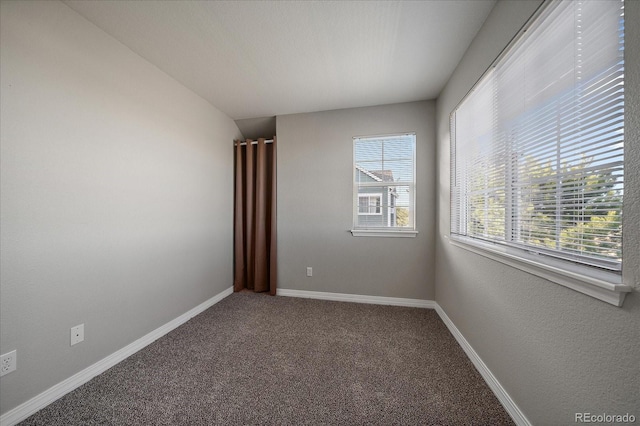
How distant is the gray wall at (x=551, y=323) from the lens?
73 cm

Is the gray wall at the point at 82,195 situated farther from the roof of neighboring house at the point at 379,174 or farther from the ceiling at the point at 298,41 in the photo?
the roof of neighboring house at the point at 379,174

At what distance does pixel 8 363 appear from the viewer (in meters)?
1.25

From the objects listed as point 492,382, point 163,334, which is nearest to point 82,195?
point 163,334

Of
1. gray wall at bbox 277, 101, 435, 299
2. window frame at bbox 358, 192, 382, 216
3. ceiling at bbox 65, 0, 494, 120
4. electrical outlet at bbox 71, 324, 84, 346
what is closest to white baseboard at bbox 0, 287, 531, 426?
gray wall at bbox 277, 101, 435, 299

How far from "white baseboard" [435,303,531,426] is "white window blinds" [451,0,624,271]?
87 cm

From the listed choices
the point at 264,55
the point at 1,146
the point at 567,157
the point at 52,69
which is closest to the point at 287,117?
the point at 264,55

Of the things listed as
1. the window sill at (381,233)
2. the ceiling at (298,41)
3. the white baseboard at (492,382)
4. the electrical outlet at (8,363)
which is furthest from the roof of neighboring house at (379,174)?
the electrical outlet at (8,363)

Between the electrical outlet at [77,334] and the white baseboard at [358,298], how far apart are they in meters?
1.97

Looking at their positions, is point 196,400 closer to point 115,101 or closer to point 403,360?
point 403,360

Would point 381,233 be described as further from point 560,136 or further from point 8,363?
point 8,363

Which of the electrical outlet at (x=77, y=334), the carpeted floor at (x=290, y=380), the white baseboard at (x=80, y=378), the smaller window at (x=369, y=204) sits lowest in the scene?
the carpeted floor at (x=290, y=380)

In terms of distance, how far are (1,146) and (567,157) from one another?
9.09ft

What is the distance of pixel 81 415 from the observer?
52.1 inches

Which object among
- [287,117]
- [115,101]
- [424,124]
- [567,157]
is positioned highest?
[287,117]
